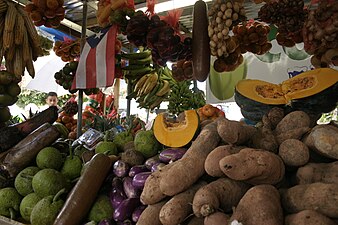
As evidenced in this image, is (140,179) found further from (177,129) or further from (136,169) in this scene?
(177,129)

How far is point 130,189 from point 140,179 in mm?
99

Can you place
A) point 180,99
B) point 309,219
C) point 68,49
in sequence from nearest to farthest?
point 309,219
point 68,49
point 180,99

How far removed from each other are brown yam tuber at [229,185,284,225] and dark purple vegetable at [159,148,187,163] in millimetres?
486

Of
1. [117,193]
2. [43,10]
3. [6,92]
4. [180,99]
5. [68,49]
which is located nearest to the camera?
[117,193]

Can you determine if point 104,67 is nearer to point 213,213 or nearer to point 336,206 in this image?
point 213,213

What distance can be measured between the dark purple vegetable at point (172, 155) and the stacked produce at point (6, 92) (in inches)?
65.8

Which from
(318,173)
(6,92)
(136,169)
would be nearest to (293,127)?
(318,173)

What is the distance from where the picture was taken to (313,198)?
0.93 meters

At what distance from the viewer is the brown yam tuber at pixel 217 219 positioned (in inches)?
36.5

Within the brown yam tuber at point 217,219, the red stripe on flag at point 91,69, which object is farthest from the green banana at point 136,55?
the brown yam tuber at point 217,219

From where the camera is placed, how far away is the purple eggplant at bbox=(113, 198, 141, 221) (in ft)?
4.52

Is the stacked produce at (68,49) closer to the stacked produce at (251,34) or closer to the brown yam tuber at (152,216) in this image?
the stacked produce at (251,34)

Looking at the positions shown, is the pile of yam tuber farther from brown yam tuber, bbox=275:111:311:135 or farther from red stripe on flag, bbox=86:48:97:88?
red stripe on flag, bbox=86:48:97:88

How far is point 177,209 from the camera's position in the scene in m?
1.05
